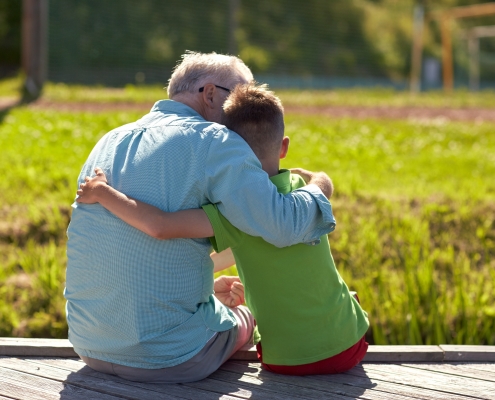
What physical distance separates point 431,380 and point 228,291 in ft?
2.60

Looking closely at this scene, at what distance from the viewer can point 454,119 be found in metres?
10.6

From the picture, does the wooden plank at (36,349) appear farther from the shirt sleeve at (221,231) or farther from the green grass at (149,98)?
the green grass at (149,98)

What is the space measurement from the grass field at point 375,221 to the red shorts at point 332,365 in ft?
3.34

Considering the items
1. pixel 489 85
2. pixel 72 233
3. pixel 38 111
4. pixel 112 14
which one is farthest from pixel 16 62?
pixel 72 233

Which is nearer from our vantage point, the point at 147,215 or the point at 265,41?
the point at 147,215

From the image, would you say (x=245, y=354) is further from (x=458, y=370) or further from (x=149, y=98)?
(x=149, y=98)

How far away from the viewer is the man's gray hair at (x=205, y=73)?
2.38 meters

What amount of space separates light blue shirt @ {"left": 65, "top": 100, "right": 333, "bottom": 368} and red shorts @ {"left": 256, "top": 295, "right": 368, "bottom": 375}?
1.07 feet

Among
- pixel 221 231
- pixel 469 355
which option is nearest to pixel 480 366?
pixel 469 355

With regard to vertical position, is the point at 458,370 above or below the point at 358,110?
below

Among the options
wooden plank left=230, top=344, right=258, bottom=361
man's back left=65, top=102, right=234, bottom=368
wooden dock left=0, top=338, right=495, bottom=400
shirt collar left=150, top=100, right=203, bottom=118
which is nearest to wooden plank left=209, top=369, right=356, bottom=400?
wooden dock left=0, top=338, right=495, bottom=400

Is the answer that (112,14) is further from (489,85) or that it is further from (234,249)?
(489,85)

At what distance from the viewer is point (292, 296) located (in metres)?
2.31

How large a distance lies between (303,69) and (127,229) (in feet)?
57.3
